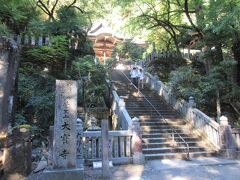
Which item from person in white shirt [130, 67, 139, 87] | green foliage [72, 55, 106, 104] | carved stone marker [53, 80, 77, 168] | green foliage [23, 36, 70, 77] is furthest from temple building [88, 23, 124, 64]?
carved stone marker [53, 80, 77, 168]

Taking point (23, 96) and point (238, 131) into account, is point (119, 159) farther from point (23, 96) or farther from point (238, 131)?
point (23, 96)

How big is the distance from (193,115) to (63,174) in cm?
776

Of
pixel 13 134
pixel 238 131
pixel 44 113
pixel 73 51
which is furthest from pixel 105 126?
pixel 73 51

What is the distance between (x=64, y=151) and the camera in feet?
20.9

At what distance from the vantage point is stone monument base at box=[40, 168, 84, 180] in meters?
6.06

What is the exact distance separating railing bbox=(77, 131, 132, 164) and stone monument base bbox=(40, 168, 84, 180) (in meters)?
2.26

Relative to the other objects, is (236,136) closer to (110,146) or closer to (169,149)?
(169,149)

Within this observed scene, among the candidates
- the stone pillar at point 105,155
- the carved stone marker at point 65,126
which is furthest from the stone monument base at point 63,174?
the stone pillar at point 105,155

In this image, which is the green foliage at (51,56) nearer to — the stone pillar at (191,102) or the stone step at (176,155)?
the stone pillar at (191,102)

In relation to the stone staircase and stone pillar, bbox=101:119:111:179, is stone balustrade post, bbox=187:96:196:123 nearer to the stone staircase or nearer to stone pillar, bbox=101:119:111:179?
the stone staircase

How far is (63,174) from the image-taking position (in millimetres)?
6172

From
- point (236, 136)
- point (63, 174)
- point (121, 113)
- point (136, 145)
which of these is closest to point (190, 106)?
point (236, 136)

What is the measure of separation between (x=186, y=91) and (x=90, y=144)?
6.27 meters

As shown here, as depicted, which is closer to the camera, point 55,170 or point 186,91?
point 55,170
